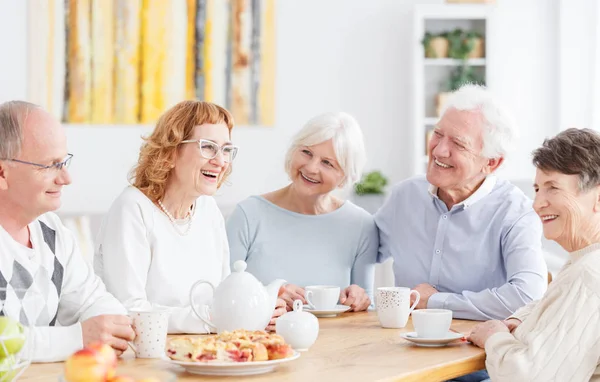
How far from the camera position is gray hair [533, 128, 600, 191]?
6.33ft

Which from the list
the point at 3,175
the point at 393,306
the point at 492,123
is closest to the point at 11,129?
the point at 3,175

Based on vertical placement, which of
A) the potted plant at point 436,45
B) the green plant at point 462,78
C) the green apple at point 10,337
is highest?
the potted plant at point 436,45

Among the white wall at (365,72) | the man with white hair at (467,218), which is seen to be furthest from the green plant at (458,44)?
the man with white hair at (467,218)

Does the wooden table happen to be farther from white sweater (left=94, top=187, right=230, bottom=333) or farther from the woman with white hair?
the woman with white hair

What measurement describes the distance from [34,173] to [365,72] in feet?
12.4

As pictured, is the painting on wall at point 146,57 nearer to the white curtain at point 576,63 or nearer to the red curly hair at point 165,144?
the white curtain at point 576,63

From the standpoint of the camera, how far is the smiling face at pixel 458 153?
277 cm

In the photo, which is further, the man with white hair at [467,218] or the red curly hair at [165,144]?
the man with white hair at [467,218]

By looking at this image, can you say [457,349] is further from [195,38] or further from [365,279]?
[195,38]

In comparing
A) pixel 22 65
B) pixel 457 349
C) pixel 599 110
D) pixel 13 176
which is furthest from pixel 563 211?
pixel 22 65

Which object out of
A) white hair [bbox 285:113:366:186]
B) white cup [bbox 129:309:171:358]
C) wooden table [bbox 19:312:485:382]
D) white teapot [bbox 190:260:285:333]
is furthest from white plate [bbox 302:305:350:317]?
white cup [bbox 129:309:171:358]

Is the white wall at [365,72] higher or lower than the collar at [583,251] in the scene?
higher

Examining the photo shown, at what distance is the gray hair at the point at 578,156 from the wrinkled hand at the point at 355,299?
843mm

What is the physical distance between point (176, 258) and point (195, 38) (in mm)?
3180
